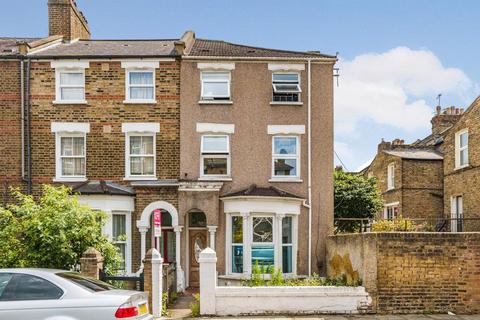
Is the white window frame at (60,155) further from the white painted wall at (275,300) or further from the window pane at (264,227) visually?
the white painted wall at (275,300)

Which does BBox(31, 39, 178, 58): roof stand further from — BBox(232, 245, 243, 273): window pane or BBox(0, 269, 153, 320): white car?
BBox(0, 269, 153, 320): white car

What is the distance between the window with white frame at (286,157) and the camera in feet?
64.7

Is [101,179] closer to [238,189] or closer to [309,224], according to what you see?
[238,189]

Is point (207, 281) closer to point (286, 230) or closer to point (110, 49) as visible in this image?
point (286, 230)

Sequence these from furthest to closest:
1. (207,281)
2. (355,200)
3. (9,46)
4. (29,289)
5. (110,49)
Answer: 1. (355,200)
2. (9,46)
3. (110,49)
4. (207,281)
5. (29,289)

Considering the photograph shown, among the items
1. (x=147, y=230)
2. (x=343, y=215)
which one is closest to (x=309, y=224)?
(x=147, y=230)

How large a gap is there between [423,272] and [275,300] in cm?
368

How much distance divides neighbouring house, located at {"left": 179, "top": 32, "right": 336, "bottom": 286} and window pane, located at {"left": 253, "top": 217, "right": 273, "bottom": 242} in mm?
534

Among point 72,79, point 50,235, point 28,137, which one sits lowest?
point 50,235

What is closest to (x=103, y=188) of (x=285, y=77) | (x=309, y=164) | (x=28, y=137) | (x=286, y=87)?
(x=28, y=137)

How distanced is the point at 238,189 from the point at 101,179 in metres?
4.96

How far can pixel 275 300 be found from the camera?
42.3ft

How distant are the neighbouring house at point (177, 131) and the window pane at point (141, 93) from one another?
0.12 ft

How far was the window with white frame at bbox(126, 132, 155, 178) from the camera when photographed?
1955cm
